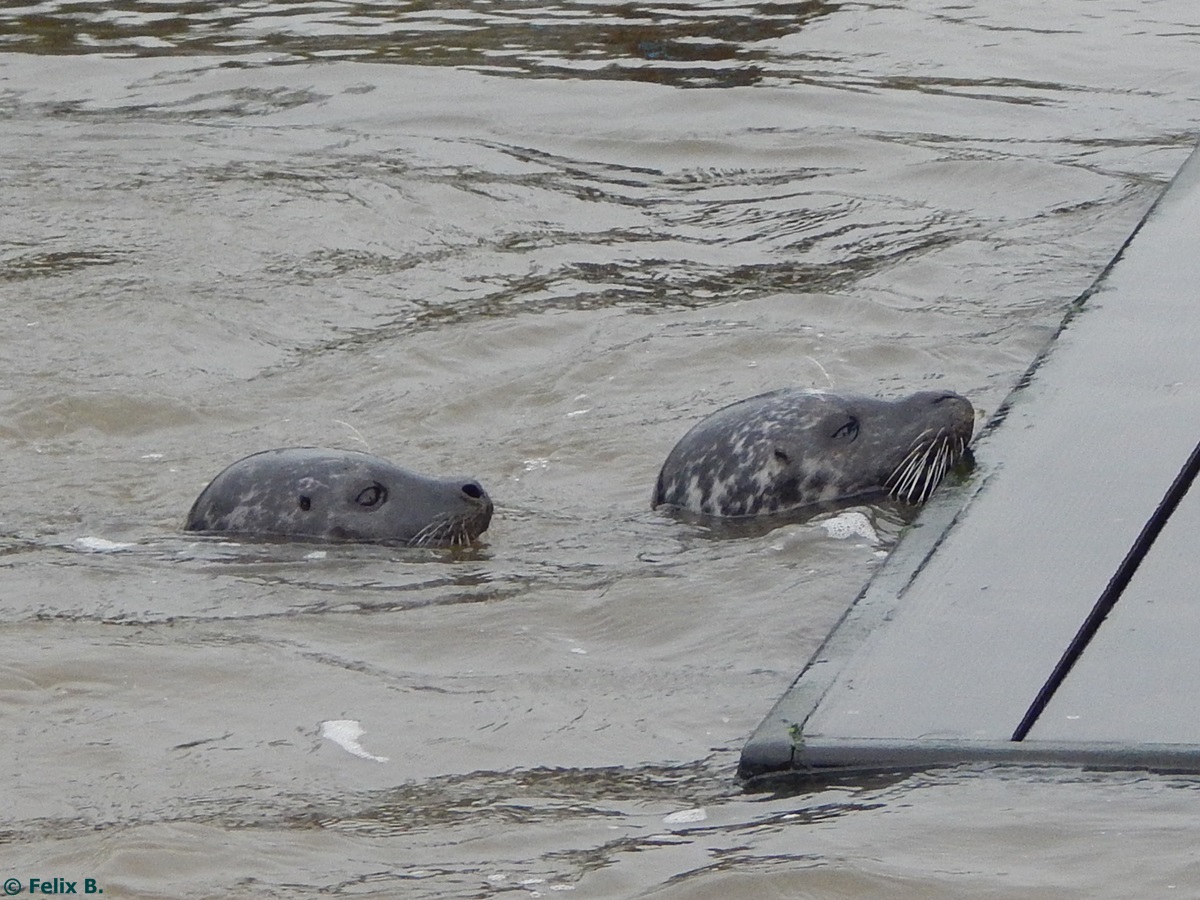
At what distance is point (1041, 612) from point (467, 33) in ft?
29.7

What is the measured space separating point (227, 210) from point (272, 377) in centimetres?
217

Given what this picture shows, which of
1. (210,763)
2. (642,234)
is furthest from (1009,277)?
(210,763)

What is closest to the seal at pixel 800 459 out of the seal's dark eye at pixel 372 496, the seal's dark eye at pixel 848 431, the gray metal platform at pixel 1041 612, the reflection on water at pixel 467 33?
the seal's dark eye at pixel 848 431

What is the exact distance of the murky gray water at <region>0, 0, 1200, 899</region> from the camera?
368cm

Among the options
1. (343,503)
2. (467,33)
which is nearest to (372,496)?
(343,503)

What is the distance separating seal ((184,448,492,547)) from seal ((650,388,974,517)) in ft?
2.07

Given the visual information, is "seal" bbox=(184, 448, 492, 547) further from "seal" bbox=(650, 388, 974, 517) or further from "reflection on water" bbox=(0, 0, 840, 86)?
"reflection on water" bbox=(0, 0, 840, 86)

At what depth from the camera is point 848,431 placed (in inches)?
235

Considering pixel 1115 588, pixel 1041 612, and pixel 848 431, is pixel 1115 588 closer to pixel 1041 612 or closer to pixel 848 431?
→ pixel 1041 612

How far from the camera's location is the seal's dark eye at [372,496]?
5902 millimetres

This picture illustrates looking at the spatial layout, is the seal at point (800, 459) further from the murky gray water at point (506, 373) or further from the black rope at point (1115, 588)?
the black rope at point (1115, 588)

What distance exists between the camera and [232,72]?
1192cm

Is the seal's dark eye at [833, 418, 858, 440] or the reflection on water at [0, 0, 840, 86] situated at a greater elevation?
the reflection on water at [0, 0, 840, 86]

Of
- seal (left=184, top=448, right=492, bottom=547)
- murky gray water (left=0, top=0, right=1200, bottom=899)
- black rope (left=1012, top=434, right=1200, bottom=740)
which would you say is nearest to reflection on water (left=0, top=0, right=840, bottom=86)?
murky gray water (left=0, top=0, right=1200, bottom=899)
